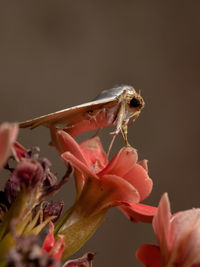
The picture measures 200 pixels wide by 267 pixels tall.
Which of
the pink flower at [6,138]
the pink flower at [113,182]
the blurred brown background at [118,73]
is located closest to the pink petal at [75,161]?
the pink flower at [113,182]

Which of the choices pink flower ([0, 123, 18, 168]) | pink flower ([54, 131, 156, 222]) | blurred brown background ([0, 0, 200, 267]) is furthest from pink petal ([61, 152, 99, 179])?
blurred brown background ([0, 0, 200, 267])

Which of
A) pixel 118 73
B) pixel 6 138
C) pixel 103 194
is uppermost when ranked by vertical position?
pixel 6 138

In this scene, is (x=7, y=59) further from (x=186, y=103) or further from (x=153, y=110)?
(x=186, y=103)

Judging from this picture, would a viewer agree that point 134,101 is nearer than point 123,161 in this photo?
No

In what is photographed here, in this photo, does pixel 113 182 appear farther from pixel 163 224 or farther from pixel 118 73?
pixel 118 73

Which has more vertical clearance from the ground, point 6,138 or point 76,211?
point 6,138

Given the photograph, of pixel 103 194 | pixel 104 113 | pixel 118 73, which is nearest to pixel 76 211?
pixel 103 194

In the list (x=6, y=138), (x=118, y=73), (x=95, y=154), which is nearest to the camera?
(x=6, y=138)
